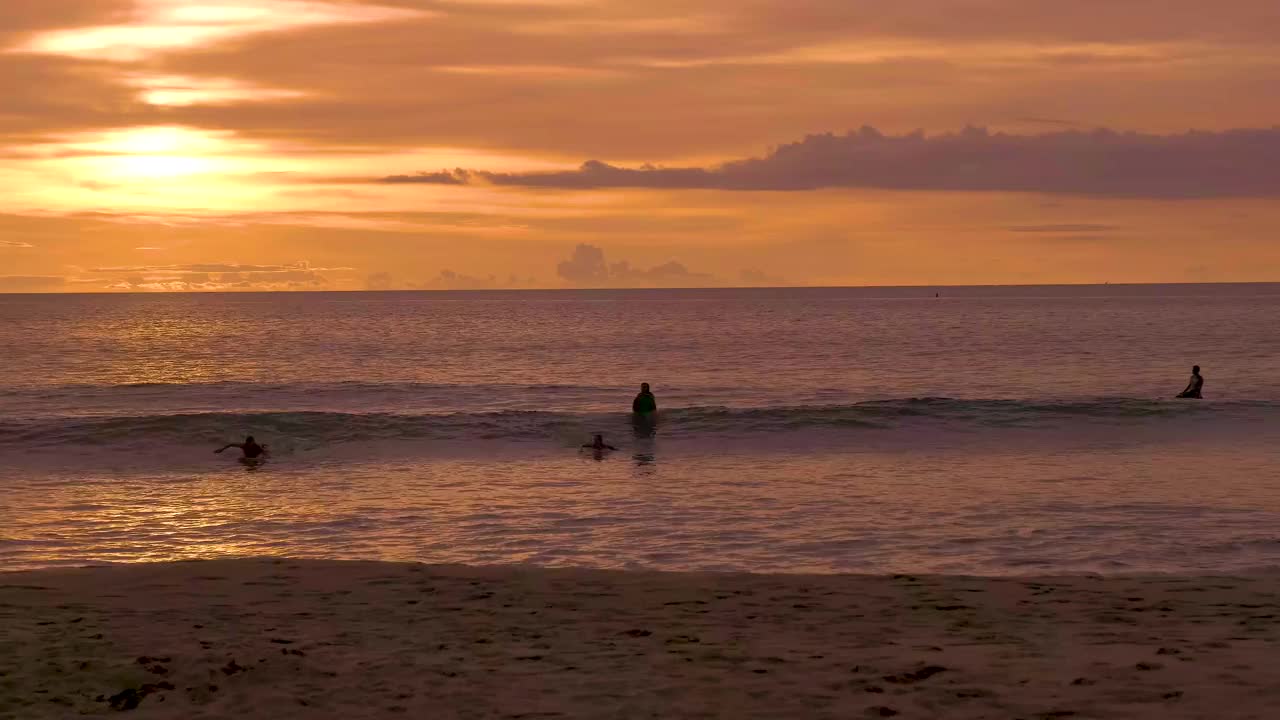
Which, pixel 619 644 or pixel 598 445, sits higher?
pixel 619 644

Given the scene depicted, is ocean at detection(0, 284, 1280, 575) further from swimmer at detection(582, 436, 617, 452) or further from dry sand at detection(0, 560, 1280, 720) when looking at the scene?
dry sand at detection(0, 560, 1280, 720)

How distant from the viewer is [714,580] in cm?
1556

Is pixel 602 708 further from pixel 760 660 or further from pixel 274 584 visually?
pixel 274 584

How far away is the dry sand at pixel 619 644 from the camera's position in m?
10.4

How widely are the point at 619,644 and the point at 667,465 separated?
17.6 meters

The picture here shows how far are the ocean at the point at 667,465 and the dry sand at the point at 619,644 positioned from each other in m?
1.89

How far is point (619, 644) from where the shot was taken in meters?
12.4

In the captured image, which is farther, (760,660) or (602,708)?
(760,660)

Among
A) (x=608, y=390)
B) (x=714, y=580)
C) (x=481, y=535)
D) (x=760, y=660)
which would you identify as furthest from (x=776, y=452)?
(x=608, y=390)

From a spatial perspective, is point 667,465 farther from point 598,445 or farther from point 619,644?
point 619,644

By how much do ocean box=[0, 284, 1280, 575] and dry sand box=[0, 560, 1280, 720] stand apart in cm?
189

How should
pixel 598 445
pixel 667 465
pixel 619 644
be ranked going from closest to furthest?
pixel 619 644 → pixel 667 465 → pixel 598 445

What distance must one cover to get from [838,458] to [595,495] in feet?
31.7

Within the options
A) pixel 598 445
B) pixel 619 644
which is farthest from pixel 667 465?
pixel 619 644
